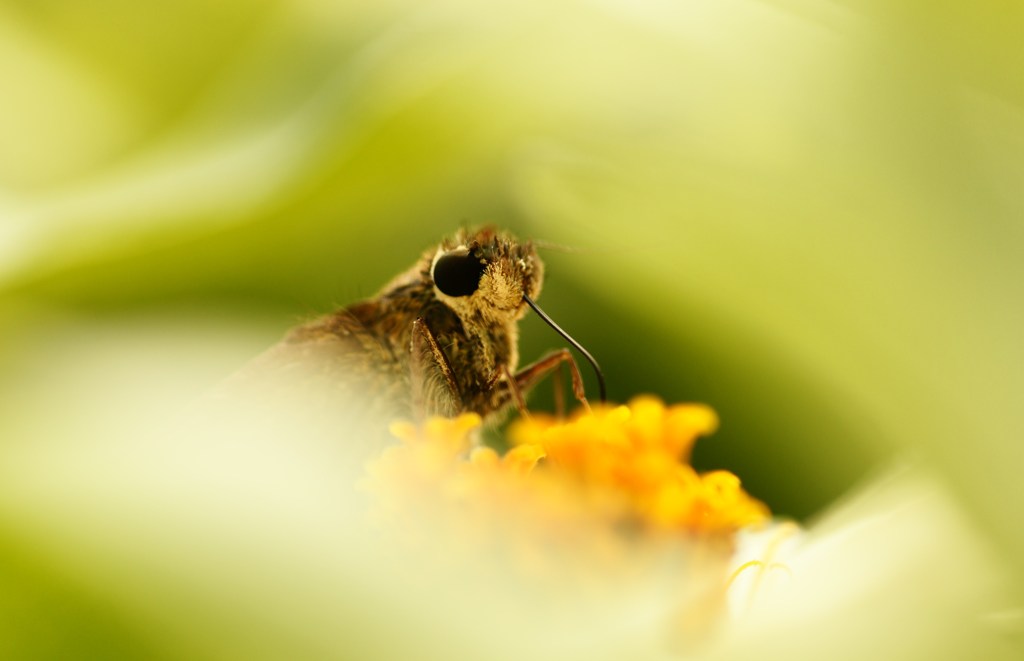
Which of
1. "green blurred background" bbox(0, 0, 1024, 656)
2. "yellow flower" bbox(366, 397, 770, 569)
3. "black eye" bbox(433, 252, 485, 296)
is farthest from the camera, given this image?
"black eye" bbox(433, 252, 485, 296)

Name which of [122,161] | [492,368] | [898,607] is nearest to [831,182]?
[898,607]

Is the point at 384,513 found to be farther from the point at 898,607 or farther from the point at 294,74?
the point at 294,74

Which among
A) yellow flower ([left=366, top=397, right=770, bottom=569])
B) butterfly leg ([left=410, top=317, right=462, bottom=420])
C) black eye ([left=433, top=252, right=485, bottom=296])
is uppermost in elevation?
black eye ([left=433, top=252, right=485, bottom=296])

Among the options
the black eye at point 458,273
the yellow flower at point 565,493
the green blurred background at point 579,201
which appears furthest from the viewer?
the black eye at point 458,273

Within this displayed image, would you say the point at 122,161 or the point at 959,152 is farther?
the point at 122,161

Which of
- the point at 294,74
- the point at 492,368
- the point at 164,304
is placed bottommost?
the point at 164,304

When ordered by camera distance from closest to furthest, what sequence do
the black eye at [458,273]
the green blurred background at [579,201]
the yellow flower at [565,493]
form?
the green blurred background at [579,201]
the yellow flower at [565,493]
the black eye at [458,273]
